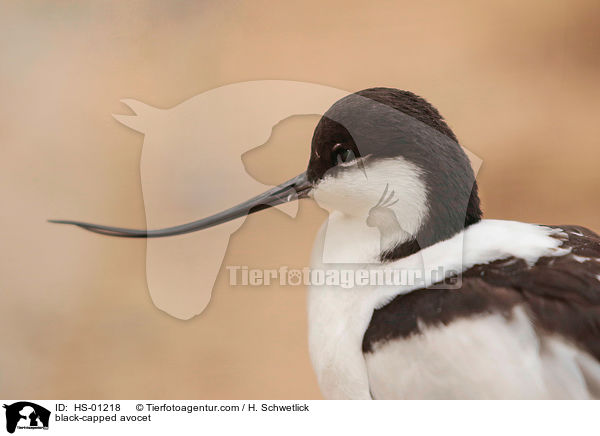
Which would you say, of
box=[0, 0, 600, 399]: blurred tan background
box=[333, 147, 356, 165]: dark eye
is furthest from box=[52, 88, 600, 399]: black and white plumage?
box=[0, 0, 600, 399]: blurred tan background

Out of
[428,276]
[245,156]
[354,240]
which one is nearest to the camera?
[428,276]

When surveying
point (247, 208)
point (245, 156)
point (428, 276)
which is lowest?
point (428, 276)

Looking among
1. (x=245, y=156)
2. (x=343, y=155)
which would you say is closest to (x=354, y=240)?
(x=343, y=155)

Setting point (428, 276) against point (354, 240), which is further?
point (354, 240)

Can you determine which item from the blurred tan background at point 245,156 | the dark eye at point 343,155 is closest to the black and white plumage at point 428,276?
the dark eye at point 343,155

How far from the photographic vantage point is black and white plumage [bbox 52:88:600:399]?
2.90 feet

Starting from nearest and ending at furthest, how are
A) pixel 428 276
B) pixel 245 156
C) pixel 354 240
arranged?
pixel 428 276, pixel 354 240, pixel 245 156

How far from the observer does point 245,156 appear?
2430mm

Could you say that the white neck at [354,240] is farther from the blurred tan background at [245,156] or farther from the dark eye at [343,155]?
the blurred tan background at [245,156]

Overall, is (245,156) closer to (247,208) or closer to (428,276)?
(247,208)

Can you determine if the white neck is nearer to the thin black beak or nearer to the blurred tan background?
the thin black beak

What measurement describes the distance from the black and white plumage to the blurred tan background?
886 mm

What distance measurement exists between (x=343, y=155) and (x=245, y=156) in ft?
4.54

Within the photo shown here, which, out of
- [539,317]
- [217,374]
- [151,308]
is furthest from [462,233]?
[151,308]
